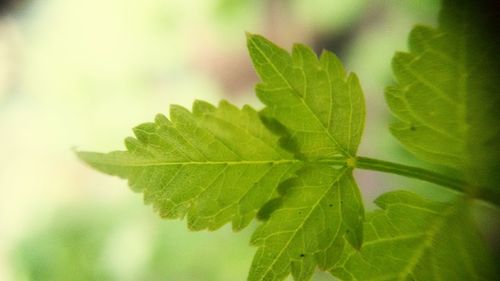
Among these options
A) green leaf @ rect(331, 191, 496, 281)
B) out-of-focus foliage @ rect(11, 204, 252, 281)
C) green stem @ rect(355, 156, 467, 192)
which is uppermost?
green stem @ rect(355, 156, 467, 192)

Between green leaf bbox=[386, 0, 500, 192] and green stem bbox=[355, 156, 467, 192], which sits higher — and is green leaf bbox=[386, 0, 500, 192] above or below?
above

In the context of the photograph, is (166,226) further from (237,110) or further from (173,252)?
(237,110)

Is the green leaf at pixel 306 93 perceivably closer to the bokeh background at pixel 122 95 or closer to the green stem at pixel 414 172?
the green stem at pixel 414 172

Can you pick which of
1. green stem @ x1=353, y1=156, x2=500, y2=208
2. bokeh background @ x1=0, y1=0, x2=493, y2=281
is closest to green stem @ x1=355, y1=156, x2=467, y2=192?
green stem @ x1=353, y1=156, x2=500, y2=208

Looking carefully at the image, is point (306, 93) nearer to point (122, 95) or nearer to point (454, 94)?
point (454, 94)

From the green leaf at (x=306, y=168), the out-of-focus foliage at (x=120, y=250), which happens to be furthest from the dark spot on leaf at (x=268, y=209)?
the out-of-focus foliage at (x=120, y=250)

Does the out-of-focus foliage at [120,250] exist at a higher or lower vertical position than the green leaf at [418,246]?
lower

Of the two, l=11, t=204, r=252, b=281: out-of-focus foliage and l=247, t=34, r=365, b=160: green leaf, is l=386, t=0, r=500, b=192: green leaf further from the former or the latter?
l=11, t=204, r=252, b=281: out-of-focus foliage
